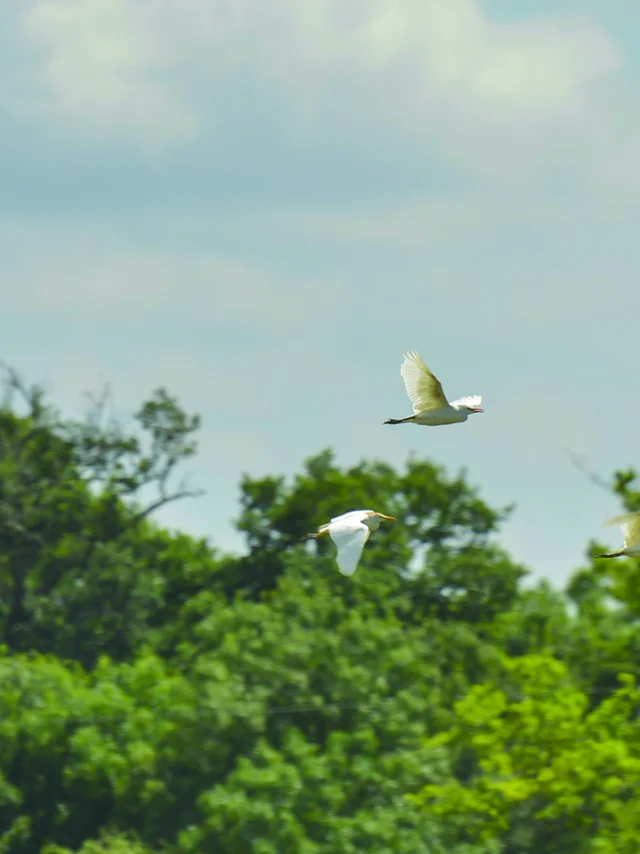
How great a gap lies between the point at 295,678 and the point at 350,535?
25801 millimetres

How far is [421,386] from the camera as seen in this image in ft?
47.1

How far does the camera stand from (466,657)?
43.6 meters

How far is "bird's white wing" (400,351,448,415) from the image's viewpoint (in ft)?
47.0

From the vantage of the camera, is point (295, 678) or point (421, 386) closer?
point (421, 386)

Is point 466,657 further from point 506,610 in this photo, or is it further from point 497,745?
point 497,745

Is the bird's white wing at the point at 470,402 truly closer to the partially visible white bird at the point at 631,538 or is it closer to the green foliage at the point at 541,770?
the partially visible white bird at the point at 631,538

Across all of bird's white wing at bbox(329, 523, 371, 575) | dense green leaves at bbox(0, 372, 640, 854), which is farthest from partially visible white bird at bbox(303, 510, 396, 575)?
dense green leaves at bbox(0, 372, 640, 854)

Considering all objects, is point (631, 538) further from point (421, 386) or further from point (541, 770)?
point (541, 770)

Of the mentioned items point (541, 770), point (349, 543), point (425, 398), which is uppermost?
point (425, 398)

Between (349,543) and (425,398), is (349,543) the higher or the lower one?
the lower one

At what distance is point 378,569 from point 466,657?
429 cm

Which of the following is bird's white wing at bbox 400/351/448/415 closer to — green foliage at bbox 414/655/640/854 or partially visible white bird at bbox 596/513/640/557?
partially visible white bird at bbox 596/513/640/557

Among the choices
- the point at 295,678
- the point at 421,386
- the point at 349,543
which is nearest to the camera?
the point at 349,543

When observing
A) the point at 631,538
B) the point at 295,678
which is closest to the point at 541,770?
the point at 295,678
